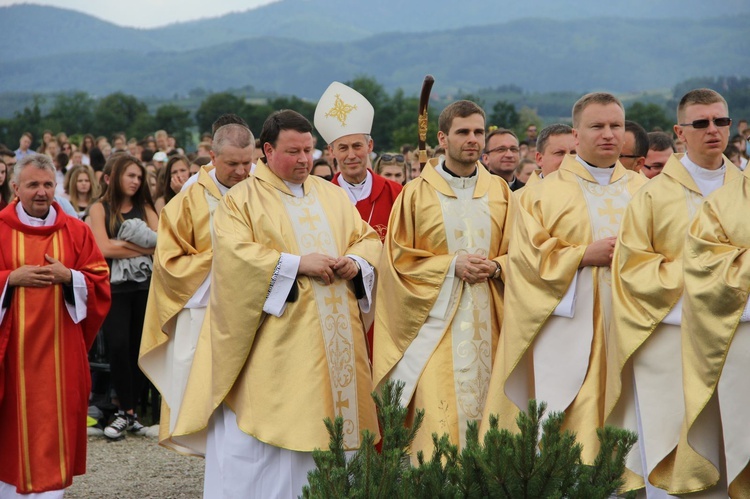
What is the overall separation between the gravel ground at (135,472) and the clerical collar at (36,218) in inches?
78.7

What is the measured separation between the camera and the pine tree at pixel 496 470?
139 inches

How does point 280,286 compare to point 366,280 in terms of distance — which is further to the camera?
point 366,280

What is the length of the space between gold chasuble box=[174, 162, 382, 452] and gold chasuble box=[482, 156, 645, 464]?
0.84 meters

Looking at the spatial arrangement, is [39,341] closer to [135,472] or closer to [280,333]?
[280,333]

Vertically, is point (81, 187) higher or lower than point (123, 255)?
higher

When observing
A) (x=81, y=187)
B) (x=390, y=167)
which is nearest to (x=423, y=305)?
(x=390, y=167)

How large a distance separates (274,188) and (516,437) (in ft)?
9.72

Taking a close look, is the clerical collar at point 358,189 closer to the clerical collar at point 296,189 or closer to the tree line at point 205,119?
the clerical collar at point 296,189

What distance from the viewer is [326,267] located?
5789 millimetres

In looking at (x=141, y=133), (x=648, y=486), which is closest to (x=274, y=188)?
(x=648, y=486)

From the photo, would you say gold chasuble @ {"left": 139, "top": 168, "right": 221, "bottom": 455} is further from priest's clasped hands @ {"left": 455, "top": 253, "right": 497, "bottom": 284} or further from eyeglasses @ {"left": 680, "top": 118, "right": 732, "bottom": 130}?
eyeglasses @ {"left": 680, "top": 118, "right": 732, "bottom": 130}

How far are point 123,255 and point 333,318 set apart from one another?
357 centimetres

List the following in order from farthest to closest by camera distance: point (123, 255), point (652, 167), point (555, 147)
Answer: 1. point (123, 255)
2. point (652, 167)
3. point (555, 147)

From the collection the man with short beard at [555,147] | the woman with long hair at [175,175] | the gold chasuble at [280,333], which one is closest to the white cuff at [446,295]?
the gold chasuble at [280,333]
